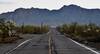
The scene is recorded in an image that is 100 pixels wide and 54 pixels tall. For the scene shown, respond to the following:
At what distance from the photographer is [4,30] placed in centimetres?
6656

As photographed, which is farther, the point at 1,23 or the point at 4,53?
the point at 1,23

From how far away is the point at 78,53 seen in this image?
88.4 ft

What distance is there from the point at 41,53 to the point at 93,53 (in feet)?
12.5

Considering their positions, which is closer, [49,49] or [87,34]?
[49,49]

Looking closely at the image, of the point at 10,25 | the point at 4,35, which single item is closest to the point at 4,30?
the point at 4,35

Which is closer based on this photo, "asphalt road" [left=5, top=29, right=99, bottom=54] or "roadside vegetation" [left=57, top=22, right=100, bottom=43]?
"asphalt road" [left=5, top=29, right=99, bottom=54]

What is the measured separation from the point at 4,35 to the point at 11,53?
3793 centimetres

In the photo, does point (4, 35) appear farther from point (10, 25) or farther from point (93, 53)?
point (93, 53)

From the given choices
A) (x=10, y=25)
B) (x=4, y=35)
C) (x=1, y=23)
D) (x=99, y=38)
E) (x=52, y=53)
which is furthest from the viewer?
(x=10, y=25)

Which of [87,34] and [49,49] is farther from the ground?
[49,49]

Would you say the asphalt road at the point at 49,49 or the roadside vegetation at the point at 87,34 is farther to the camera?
the roadside vegetation at the point at 87,34

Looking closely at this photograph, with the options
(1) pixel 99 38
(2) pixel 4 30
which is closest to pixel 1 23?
(2) pixel 4 30

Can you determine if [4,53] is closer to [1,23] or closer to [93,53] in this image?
[93,53]

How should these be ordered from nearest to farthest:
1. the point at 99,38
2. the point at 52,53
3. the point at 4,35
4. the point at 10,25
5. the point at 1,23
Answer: the point at 52,53 < the point at 99,38 < the point at 4,35 < the point at 1,23 < the point at 10,25
